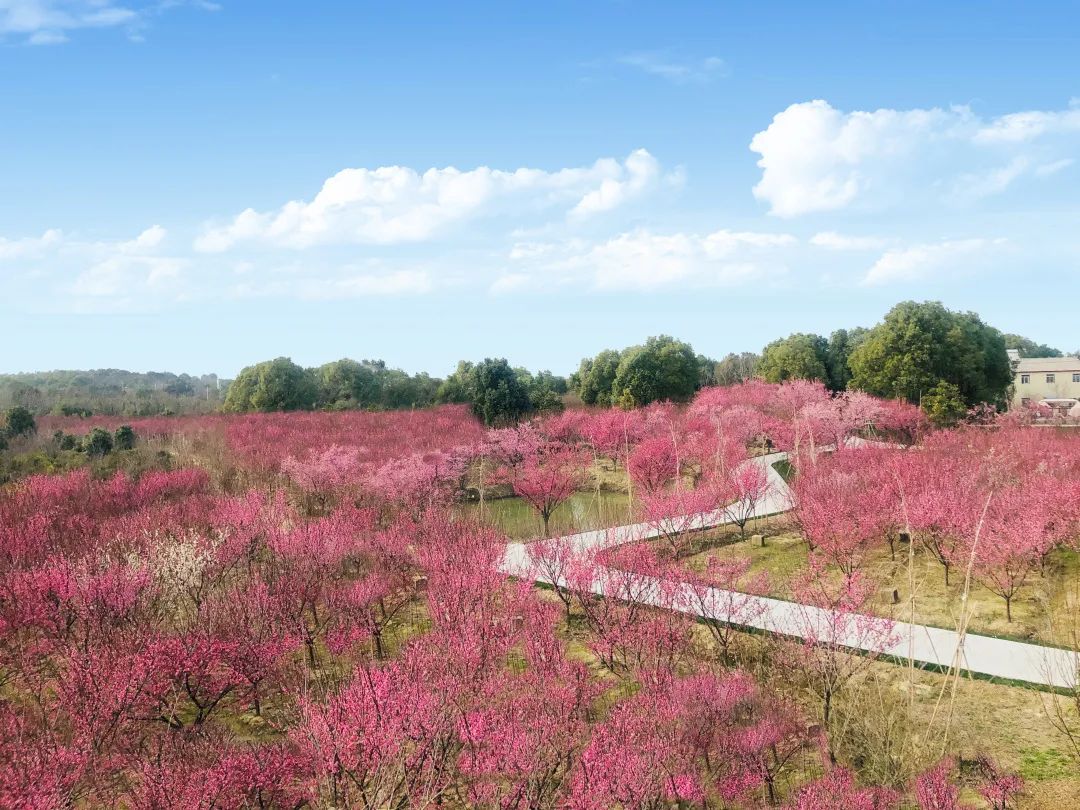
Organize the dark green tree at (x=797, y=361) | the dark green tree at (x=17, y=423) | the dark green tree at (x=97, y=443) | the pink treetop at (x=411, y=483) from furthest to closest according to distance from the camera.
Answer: the dark green tree at (x=797, y=361), the dark green tree at (x=17, y=423), the dark green tree at (x=97, y=443), the pink treetop at (x=411, y=483)

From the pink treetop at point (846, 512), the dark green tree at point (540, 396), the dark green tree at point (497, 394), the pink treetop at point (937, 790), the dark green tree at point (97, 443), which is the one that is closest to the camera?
the pink treetop at point (937, 790)

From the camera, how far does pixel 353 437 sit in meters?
32.6

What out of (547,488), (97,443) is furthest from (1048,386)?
(97,443)

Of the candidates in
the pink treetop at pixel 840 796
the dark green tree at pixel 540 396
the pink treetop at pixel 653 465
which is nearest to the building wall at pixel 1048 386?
the dark green tree at pixel 540 396

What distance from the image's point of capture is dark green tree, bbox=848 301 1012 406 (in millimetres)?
34531

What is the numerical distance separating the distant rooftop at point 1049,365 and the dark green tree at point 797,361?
23.8 metres

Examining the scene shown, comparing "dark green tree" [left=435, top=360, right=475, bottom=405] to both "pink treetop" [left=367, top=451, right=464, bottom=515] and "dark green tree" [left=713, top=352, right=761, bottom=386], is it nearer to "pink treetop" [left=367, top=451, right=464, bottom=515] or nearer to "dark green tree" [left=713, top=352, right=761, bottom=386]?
"pink treetop" [left=367, top=451, right=464, bottom=515]

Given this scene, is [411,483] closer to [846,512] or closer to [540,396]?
[846,512]

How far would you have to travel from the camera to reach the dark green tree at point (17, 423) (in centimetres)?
2973

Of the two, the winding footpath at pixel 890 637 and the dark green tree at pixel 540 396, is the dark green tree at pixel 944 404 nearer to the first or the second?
the dark green tree at pixel 540 396

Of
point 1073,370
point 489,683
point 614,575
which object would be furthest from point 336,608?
point 1073,370

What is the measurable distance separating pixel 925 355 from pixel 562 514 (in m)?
20.7

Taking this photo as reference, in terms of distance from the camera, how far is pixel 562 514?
27500 millimetres

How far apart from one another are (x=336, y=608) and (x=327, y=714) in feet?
17.1
